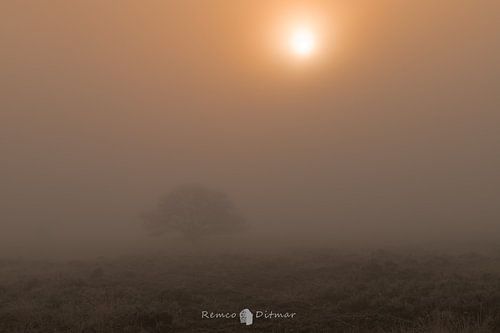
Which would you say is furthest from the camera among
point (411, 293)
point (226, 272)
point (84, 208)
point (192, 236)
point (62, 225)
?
point (84, 208)

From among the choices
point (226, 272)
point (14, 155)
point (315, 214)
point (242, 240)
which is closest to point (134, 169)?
point (14, 155)

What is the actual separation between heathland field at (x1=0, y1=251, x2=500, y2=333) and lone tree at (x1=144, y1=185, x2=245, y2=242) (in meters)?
21.9

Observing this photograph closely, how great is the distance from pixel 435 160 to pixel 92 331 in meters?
137

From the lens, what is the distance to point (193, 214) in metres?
50.1

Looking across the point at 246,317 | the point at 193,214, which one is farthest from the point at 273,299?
the point at 193,214

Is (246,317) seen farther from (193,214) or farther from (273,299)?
(193,214)

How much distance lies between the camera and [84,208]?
117312 millimetres

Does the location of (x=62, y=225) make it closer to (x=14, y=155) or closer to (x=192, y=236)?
(x=192, y=236)

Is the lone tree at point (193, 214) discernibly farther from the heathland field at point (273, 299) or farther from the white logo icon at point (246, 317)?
the white logo icon at point (246, 317)

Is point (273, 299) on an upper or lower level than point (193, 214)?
lower

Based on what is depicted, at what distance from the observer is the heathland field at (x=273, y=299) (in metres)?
14.3

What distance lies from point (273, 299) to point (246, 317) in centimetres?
342

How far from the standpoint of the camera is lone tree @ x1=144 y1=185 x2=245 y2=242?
50.1 m

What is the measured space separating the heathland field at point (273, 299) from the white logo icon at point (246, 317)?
0.26 m
